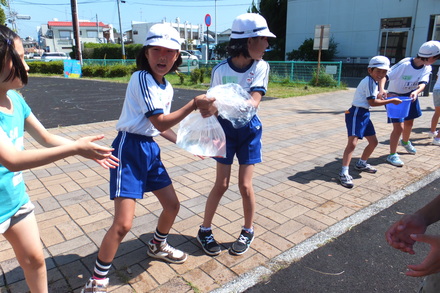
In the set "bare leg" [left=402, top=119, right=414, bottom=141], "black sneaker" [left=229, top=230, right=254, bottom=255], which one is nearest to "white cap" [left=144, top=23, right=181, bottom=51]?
"black sneaker" [left=229, top=230, right=254, bottom=255]

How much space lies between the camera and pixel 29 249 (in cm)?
174

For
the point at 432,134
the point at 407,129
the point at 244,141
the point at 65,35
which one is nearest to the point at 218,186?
the point at 244,141

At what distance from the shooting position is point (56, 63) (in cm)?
2619

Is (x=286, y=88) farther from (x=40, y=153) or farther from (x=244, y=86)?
(x=40, y=153)

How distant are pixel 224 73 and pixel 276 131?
15.8 ft

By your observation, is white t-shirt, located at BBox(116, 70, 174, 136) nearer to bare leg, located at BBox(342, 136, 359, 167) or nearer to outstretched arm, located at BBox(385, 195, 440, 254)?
outstretched arm, located at BBox(385, 195, 440, 254)

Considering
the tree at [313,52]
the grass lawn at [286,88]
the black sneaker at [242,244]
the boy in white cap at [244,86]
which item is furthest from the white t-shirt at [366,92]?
the tree at [313,52]

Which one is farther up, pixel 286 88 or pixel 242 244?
pixel 286 88

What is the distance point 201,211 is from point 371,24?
2395 centimetres

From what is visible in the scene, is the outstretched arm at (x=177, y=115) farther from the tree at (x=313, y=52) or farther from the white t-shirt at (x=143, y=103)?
the tree at (x=313, y=52)

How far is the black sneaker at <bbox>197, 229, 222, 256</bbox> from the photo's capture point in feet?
8.88

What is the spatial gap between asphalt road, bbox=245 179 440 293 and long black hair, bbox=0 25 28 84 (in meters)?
2.00

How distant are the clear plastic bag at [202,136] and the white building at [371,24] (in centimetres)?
2291

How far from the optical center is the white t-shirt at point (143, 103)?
80.0 inches
